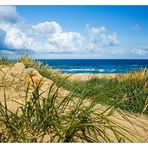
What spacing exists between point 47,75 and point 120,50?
593 inches

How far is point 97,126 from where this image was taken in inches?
147

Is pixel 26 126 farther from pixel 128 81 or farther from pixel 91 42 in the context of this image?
pixel 91 42
